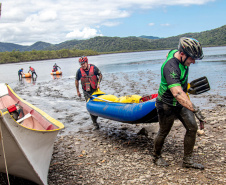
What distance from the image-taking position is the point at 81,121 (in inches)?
372

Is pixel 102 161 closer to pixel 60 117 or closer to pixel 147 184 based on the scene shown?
pixel 147 184

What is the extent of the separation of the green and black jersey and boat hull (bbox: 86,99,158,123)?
0.83m

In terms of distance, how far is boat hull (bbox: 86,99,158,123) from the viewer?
514 centimetres

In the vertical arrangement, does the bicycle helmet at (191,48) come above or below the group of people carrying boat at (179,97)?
above

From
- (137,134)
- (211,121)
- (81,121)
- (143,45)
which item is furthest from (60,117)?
(143,45)

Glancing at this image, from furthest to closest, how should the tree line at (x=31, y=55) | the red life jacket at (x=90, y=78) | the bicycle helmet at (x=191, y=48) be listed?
1. the tree line at (x=31, y=55)
2. the red life jacket at (x=90, y=78)
3. the bicycle helmet at (x=191, y=48)

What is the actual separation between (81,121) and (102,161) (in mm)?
4256

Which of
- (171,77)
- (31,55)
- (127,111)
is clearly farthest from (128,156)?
(31,55)

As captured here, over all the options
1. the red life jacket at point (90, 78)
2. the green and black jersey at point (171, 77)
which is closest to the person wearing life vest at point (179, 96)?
the green and black jersey at point (171, 77)

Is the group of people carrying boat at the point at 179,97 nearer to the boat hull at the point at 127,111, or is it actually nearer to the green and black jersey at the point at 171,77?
the green and black jersey at the point at 171,77

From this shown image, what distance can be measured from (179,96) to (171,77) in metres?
0.35

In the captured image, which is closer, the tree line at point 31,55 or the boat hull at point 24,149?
the boat hull at point 24,149

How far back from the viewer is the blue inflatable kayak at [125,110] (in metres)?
5.14

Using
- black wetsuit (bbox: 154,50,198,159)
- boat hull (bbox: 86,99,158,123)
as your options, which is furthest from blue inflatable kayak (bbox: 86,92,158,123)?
black wetsuit (bbox: 154,50,198,159)
